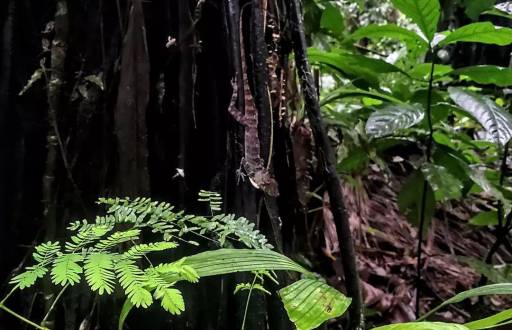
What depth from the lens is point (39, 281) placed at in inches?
41.5

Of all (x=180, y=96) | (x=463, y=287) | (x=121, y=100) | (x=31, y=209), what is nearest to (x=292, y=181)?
(x=180, y=96)

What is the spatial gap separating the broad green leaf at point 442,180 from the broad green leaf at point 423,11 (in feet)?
1.26

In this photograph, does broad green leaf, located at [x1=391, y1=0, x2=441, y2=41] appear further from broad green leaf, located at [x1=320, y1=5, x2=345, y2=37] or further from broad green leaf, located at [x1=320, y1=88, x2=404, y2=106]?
broad green leaf, located at [x1=320, y1=5, x2=345, y2=37]

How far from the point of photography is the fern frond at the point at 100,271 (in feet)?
2.23

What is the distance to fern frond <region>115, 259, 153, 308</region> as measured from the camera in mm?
662

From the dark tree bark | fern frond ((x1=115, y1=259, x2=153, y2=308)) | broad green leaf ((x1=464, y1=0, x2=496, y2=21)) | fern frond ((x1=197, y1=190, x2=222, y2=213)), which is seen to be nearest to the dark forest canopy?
the dark tree bark

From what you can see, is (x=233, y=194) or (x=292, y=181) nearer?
(x=233, y=194)

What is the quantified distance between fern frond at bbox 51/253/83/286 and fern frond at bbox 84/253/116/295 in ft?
0.04

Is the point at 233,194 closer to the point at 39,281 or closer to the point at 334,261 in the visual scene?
the point at 39,281

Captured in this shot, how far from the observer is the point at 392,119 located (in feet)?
3.98

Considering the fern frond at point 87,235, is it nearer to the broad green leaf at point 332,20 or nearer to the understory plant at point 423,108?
the understory plant at point 423,108

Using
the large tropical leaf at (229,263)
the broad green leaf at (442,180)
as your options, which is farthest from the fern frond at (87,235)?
the broad green leaf at (442,180)

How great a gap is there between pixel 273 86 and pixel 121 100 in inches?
13.3

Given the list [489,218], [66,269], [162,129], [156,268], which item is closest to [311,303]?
[156,268]
